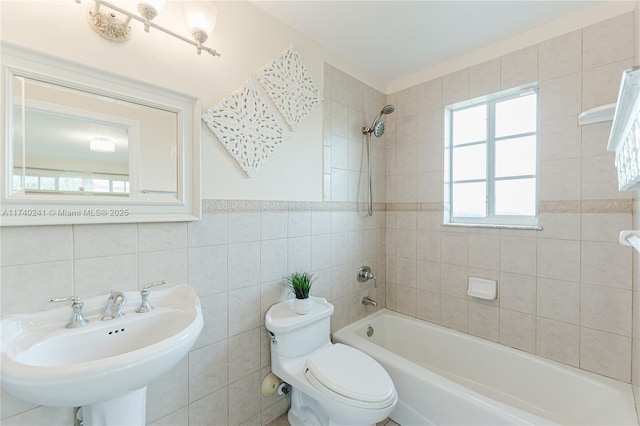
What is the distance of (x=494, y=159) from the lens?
79.5 inches

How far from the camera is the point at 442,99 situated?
6.96ft

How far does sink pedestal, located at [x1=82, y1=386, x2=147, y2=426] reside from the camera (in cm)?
92

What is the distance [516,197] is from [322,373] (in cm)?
177

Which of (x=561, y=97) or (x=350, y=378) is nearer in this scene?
(x=350, y=378)

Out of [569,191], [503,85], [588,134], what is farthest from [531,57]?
[569,191]

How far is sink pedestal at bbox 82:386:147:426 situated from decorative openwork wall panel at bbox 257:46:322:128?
60.0 inches

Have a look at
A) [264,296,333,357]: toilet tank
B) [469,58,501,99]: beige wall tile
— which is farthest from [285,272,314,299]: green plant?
[469,58,501,99]: beige wall tile

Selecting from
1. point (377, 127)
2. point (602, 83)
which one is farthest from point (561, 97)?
point (377, 127)

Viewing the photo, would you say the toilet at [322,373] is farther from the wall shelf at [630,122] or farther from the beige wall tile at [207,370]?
the wall shelf at [630,122]

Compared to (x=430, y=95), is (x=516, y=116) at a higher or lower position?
lower

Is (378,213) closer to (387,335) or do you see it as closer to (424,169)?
(424,169)

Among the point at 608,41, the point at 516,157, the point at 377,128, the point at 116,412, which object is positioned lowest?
the point at 116,412

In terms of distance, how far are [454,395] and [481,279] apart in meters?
0.88

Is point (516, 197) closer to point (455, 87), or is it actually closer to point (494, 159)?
point (494, 159)
